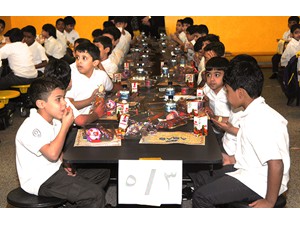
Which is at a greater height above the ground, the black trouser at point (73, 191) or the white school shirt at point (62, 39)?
the white school shirt at point (62, 39)

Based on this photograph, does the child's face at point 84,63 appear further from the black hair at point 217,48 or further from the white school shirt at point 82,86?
→ the black hair at point 217,48

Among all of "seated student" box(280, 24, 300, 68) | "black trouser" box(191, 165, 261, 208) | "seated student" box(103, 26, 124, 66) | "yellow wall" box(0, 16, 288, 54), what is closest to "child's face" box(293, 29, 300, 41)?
"seated student" box(280, 24, 300, 68)

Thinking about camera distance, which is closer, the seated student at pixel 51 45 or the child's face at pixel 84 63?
the child's face at pixel 84 63

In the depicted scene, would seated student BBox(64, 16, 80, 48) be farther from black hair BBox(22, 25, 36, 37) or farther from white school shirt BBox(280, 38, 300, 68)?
white school shirt BBox(280, 38, 300, 68)

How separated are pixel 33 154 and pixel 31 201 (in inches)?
9.1

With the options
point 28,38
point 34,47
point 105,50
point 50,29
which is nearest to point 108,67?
point 105,50

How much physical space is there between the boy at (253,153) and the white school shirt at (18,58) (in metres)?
4.06

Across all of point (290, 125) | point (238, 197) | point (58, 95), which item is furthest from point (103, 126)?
point (290, 125)

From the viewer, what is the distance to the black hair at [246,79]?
8.79ft

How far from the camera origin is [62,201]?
2695 millimetres

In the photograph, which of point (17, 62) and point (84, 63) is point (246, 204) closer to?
point (84, 63)

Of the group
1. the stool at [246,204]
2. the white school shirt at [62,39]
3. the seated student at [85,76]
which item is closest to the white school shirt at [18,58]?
the white school shirt at [62,39]

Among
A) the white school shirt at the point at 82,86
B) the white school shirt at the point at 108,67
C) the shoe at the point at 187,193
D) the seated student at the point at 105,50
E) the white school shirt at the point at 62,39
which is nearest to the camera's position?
the shoe at the point at 187,193

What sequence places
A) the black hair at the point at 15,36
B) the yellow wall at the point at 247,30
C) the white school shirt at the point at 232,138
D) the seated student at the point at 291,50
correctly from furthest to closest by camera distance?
the yellow wall at the point at 247,30
the seated student at the point at 291,50
the black hair at the point at 15,36
the white school shirt at the point at 232,138
